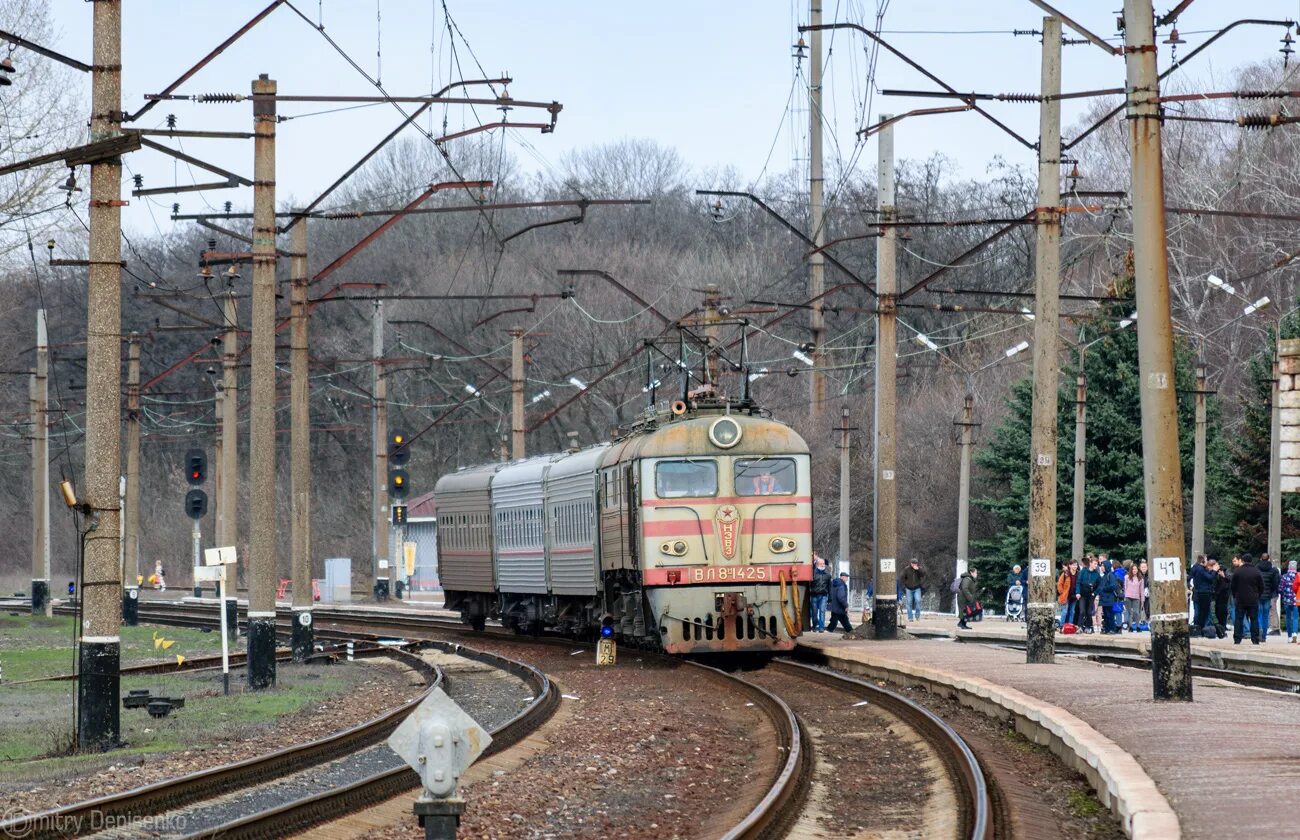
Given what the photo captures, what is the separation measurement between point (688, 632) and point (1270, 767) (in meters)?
14.0

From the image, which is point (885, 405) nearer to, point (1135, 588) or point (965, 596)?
point (1135, 588)

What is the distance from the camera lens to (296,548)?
27.8m

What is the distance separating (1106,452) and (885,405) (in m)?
21.7

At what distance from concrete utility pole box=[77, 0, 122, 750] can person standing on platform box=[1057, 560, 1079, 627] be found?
23477mm

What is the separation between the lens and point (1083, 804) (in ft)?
43.9

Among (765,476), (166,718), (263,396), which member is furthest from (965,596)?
(166,718)

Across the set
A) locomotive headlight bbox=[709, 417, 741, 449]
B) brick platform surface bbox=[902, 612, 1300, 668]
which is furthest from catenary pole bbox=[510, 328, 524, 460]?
locomotive headlight bbox=[709, 417, 741, 449]

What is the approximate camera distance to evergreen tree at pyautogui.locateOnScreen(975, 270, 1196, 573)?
164 feet

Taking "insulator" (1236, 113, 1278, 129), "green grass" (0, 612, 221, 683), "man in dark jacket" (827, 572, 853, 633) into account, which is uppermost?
"insulator" (1236, 113, 1278, 129)

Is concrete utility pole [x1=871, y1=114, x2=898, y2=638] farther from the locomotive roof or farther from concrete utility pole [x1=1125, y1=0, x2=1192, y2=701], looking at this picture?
concrete utility pole [x1=1125, y1=0, x2=1192, y2=701]

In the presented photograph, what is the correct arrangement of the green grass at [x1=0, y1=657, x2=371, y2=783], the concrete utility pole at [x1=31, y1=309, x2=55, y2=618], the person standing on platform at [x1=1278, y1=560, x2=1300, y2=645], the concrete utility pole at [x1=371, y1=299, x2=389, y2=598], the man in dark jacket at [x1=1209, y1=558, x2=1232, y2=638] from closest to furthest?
the green grass at [x1=0, y1=657, x2=371, y2=783] → the person standing on platform at [x1=1278, y1=560, x2=1300, y2=645] → the man in dark jacket at [x1=1209, y1=558, x2=1232, y2=638] → the concrete utility pole at [x1=31, y1=309, x2=55, y2=618] → the concrete utility pole at [x1=371, y1=299, x2=389, y2=598]

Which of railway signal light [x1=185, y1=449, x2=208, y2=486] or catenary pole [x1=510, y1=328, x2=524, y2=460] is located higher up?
catenary pole [x1=510, y1=328, x2=524, y2=460]

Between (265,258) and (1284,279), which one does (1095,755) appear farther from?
(1284,279)

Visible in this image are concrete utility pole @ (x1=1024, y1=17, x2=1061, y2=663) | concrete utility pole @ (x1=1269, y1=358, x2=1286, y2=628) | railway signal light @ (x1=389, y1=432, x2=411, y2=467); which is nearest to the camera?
concrete utility pole @ (x1=1024, y1=17, x2=1061, y2=663)
